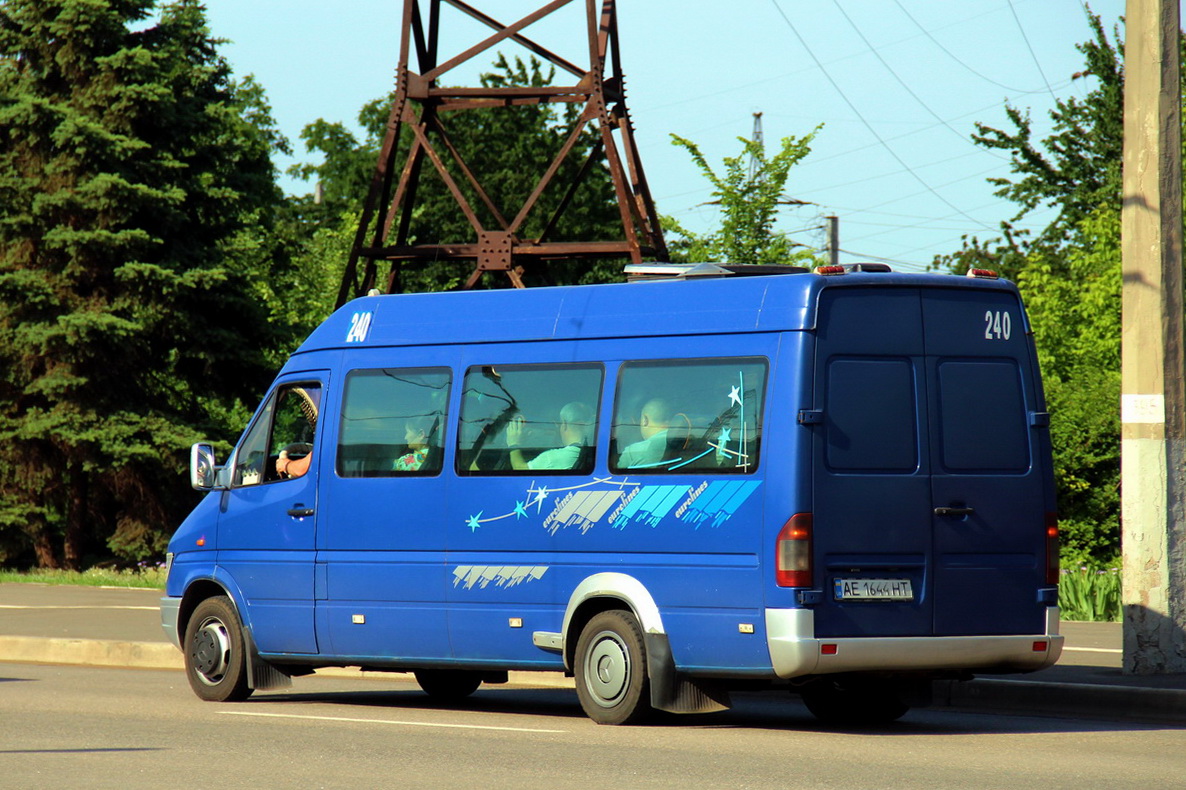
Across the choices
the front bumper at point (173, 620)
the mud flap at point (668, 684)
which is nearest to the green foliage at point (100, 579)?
the front bumper at point (173, 620)

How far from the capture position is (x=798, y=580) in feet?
32.2

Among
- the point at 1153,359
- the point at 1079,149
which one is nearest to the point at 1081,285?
the point at 1079,149

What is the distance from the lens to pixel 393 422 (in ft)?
39.8

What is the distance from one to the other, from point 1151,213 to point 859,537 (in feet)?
13.8

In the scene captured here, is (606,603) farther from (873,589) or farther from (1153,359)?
(1153,359)

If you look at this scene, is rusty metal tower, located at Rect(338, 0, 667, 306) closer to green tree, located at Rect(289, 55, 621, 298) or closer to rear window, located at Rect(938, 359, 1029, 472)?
rear window, located at Rect(938, 359, 1029, 472)

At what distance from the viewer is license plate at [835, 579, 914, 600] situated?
10.0 m

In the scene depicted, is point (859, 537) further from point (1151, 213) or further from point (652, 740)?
point (1151, 213)

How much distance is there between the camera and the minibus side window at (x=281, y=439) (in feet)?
41.4

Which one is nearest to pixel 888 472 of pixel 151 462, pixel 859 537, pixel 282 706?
pixel 859 537

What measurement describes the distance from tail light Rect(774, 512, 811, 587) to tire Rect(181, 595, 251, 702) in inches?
177

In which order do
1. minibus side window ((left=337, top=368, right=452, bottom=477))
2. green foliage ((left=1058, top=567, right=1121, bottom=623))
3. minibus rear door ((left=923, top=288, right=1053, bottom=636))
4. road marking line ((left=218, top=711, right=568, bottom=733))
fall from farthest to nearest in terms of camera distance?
1. green foliage ((left=1058, top=567, right=1121, bottom=623))
2. minibus side window ((left=337, top=368, right=452, bottom=477))
3. road marking line ((left=218, top=711, right=568, bottom=733))
4. minibus rear door ((left=923, top=288, right=1053, bottom=636))

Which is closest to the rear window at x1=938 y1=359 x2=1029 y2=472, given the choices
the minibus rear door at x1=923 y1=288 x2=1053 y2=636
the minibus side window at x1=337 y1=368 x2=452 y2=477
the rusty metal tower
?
the minibus rear door at x1=923 y1=288 x2=1053 y2=636

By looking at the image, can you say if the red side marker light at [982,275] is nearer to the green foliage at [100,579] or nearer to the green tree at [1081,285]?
the green tree at [1081,285]
